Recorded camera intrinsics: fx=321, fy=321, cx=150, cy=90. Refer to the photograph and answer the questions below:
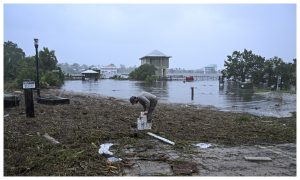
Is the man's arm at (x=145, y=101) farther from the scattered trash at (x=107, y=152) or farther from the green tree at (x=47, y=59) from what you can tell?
the green tree at (x=47, y=59)

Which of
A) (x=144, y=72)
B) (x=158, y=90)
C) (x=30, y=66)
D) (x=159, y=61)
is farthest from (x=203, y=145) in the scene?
(x=159, y=61)

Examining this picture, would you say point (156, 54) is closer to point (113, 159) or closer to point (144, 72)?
point (144, 72)

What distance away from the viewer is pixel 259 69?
120 ft

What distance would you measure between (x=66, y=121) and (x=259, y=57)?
34873 millimetres

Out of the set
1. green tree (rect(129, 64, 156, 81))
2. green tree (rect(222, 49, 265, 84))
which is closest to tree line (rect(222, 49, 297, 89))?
green tree (rect(222, 49, 265, 84))

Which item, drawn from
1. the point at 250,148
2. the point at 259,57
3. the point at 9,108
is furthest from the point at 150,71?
the point at 250,148

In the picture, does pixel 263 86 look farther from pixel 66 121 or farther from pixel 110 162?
pixel 110 162

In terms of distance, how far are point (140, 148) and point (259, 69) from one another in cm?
3342

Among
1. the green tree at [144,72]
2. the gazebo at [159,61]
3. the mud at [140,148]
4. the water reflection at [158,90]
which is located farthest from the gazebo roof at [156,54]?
the mud at [140,148]

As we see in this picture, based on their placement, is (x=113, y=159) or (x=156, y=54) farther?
(x=156, y=54)

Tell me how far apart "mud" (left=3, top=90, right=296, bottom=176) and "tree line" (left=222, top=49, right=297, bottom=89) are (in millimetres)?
23685

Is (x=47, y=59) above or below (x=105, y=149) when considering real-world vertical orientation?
above

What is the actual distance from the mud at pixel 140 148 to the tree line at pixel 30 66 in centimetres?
2031

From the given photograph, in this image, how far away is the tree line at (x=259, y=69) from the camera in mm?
31906
